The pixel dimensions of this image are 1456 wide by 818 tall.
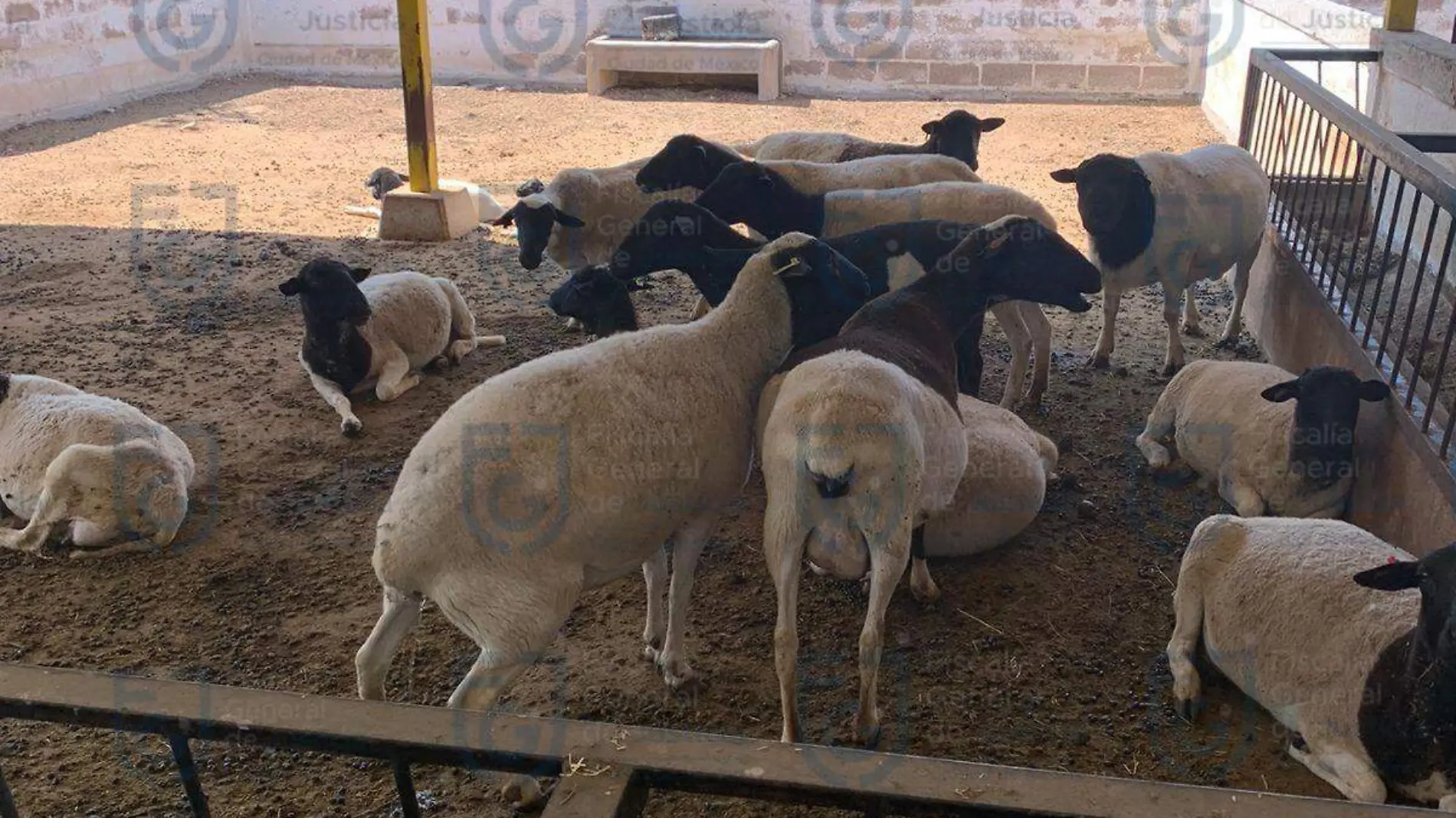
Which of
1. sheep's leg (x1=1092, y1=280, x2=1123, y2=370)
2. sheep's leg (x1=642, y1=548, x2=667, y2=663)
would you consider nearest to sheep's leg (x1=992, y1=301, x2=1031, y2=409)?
sheep's leg (x1=1092, y1=280, x2=1123, y2=370)

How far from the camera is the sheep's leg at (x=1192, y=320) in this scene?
7.21m

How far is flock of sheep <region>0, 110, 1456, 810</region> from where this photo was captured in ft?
10.2

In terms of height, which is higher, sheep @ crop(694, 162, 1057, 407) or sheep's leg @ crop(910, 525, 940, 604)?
Answer: sheep @ crop(694, 162, 1057, 407)

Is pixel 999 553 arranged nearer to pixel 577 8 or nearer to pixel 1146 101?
pixel 1146 101

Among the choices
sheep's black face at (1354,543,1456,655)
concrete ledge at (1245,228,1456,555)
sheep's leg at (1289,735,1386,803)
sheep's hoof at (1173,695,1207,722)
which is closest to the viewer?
sheep's black face at (1354,543,1456,655)

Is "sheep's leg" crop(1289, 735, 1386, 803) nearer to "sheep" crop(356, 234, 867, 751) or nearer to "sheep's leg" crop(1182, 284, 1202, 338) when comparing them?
"sheep" crop(356, 234, 867, 751)

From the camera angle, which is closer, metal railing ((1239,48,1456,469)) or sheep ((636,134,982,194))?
metal railing ((1239,48,1456,469))

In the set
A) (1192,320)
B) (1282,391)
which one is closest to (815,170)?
(1192,320)

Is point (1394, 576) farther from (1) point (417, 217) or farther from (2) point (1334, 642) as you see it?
(1) point (417, 217)

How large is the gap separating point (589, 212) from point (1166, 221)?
11.5ft

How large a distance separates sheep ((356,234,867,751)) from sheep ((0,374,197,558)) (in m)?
1.86

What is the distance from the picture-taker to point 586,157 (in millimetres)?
11766

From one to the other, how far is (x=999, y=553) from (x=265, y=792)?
2.81 meters

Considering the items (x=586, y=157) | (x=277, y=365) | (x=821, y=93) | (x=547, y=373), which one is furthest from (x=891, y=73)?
(x=547, y=373)
